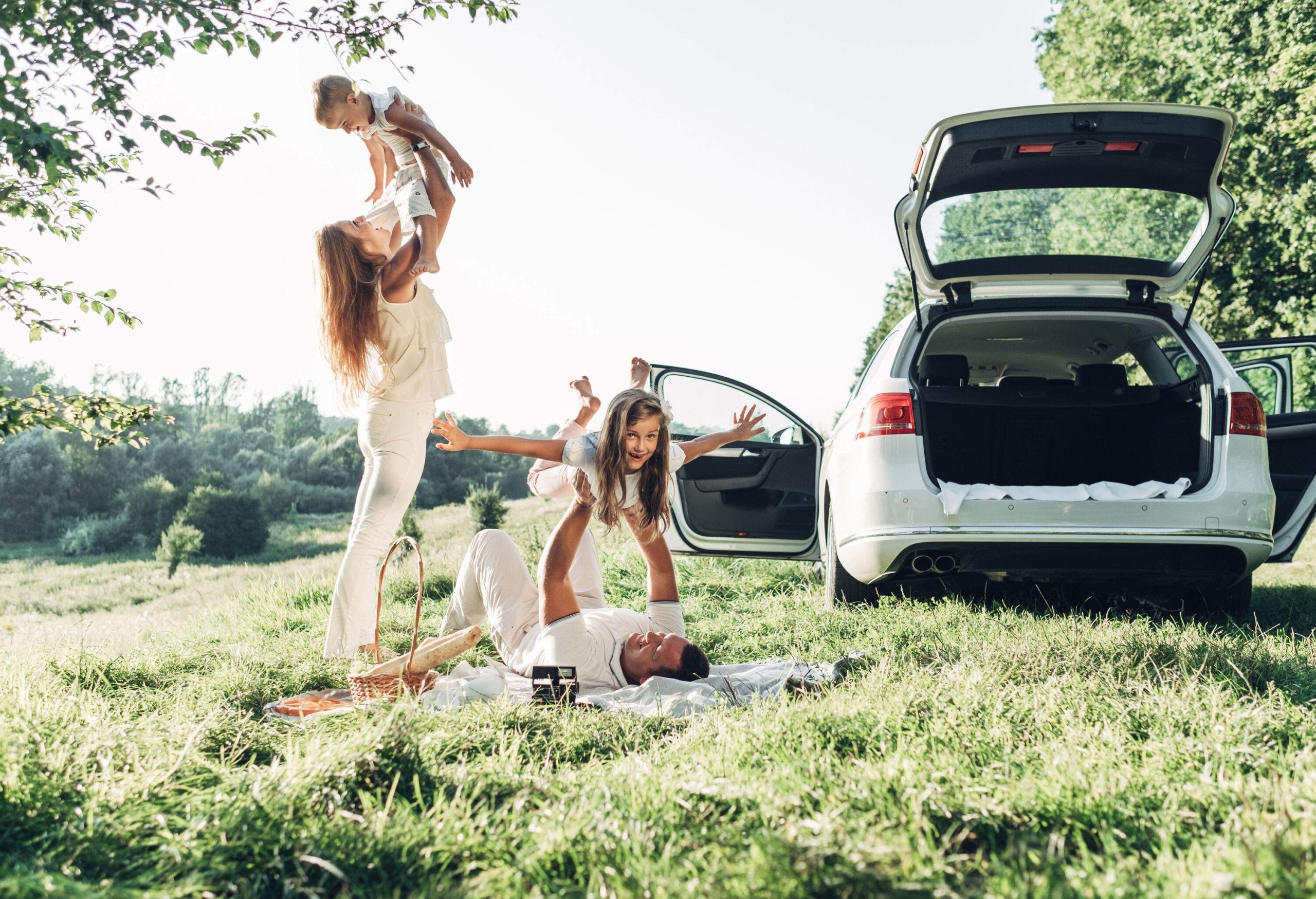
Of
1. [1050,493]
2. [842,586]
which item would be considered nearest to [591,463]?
[842,586]

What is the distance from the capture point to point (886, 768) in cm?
196

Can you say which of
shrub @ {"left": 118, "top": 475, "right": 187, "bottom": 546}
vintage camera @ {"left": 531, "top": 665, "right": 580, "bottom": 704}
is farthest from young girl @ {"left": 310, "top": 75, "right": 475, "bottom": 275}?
shrub @ {"left": 118, "top": 475, "right": 187, "bottom": 546}

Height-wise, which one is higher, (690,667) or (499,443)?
(499,443)

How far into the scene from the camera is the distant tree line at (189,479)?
31.0 meters

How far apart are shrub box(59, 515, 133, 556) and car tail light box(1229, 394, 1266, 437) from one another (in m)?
37.4

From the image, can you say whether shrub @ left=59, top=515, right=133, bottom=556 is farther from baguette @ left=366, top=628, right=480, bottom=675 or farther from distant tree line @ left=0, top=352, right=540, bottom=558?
baguette @ left=366, top=628, right=480, bottom=675

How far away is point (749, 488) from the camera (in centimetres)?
570

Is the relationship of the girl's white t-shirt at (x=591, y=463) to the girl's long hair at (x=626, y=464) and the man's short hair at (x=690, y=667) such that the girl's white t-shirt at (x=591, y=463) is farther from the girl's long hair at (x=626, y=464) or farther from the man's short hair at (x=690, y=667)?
the man's short hair at (x=690, y=667)

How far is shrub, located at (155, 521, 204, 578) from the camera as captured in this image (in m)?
26.9

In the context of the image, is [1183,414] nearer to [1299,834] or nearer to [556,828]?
[1299,834]

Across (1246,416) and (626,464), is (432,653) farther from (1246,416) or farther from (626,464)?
(1246,416)

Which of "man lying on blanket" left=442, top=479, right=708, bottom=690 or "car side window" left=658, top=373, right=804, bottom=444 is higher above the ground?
"car side window" left=658, top=373, right=804, bottom=444

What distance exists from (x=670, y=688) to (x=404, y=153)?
2.40 meters

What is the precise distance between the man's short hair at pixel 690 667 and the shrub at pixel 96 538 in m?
36.2
